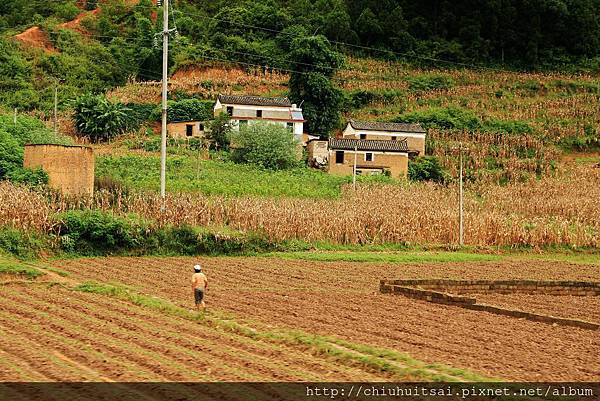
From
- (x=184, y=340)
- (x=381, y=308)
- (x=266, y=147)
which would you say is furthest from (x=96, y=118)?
(x=184, y=340)

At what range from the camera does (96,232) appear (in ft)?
96.5

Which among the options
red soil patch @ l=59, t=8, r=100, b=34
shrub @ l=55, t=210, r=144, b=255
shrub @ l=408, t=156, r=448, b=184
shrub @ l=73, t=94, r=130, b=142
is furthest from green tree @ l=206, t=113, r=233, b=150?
red soil patch @ l=59, t=8, r=100, b=34

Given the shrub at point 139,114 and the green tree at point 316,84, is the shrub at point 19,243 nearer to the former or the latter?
the shrub at point 139,114

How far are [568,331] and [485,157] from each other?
39518 mm

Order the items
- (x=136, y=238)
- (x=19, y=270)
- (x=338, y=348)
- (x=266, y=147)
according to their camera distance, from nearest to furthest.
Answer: (x=338, y=348) < (x=19, y=270) < (x=136, y=238) < (x=266, y=147)

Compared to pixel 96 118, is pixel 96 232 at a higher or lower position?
lower

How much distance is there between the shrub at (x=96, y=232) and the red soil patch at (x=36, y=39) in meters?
47.8

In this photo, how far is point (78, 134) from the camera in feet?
178

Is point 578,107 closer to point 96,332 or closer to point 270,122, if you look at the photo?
point 270,122

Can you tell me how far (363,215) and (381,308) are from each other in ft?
53.4

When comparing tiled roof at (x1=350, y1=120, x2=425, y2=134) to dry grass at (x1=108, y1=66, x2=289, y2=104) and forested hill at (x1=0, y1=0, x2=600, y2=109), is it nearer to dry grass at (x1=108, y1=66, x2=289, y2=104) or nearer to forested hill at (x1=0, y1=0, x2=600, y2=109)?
dry grass at (x1=108, y1=66, x2=289, y2=104)

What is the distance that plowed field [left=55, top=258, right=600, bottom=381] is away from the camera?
46.6 feet

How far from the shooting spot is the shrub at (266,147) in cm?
5044

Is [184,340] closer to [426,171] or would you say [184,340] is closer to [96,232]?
[96,232]
